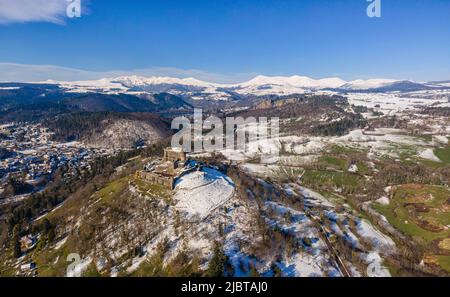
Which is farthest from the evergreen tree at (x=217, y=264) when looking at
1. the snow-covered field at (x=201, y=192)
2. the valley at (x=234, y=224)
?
the snow-covered field at (x=201, y=192)

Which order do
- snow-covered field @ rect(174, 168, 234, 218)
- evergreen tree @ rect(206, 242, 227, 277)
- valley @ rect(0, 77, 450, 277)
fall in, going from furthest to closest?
snow-covered field @ rect(174, 168, 234, 218)
valley @ rect(0, 77, 450, 277)
evergreen tree @ rect(206, 242, 227, 277)

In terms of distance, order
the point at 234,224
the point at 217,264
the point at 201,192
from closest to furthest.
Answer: the point at 217,264, the point at 234,224, the point at 201,192

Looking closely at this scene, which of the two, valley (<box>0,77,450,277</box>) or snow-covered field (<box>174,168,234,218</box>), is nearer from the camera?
valley (<box>0,77,450,277</box>)

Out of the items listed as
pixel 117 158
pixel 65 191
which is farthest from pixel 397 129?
pixel 65 191

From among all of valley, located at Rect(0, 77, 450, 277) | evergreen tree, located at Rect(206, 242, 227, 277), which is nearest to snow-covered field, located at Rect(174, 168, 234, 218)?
valley, located at Rect(0, 77, 450, 277)

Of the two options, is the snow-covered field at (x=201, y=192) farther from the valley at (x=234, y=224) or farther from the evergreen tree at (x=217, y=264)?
the evergreen tree at (x=217, y=264)

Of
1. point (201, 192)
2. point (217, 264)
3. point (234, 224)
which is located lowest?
point (217, 264)

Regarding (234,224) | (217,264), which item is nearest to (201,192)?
(234,224)

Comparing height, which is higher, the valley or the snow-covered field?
the snow-covered field

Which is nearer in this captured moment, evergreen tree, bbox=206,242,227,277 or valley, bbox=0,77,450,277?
evergreen tree, bbox=206,242,227,277

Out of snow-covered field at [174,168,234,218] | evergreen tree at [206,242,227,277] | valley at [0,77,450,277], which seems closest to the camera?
evergreen tree at [206,242,227,277]

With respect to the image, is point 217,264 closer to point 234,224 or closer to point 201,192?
point 234,224

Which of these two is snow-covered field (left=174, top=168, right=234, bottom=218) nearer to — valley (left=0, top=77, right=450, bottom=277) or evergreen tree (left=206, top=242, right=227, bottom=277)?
valley (left=0, top=77, right=450, bottom=277)
